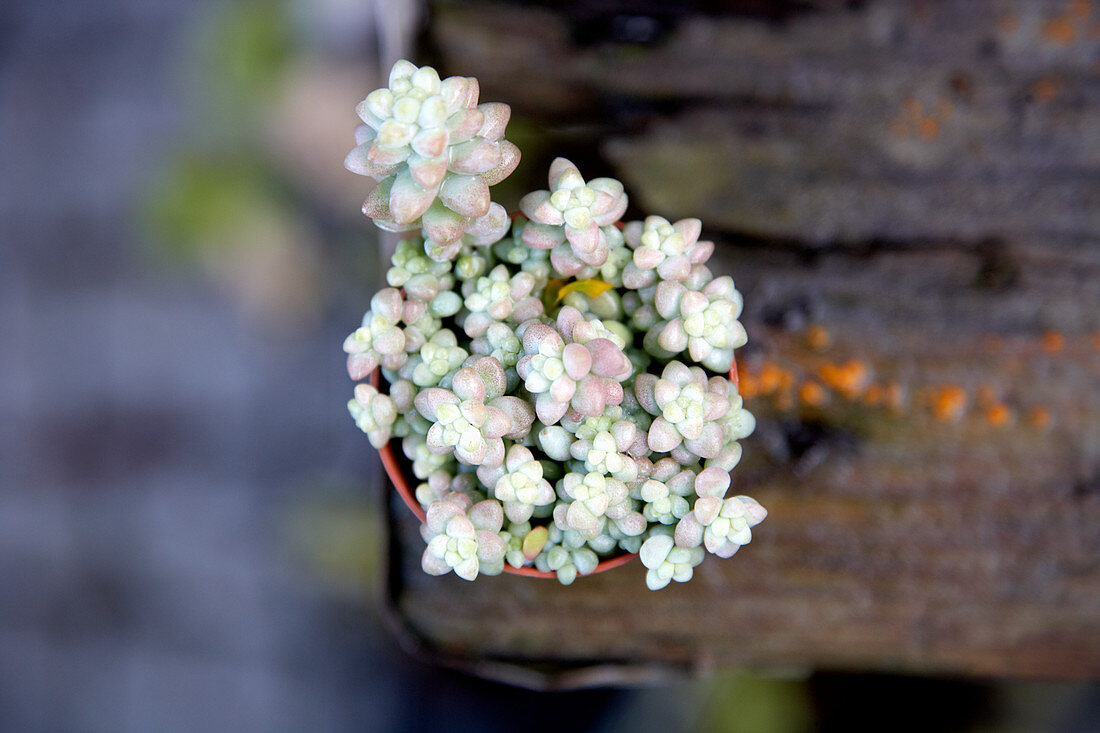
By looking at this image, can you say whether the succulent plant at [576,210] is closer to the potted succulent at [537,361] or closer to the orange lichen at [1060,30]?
the potted succulent at [537,361]

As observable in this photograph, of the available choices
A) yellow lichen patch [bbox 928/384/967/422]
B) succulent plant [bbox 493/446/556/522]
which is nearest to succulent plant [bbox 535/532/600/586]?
succulent plant [bbox 493/446/556/522]

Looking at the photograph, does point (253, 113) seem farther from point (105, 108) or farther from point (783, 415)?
point (783, 415)

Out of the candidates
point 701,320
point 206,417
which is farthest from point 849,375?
point 206,417

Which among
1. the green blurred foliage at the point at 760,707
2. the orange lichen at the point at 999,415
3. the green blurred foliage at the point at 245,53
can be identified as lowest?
the green blurred foliage at the point at 760,707

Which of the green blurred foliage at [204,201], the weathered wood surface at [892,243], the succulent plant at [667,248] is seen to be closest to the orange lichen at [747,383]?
the weathered wood surface at [892,243]

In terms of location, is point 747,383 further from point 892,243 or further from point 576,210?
point 576,210

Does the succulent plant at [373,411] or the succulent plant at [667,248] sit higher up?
the succulent plant at [667,248]

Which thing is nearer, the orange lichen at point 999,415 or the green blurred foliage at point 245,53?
the orange lichen at point 999,415
